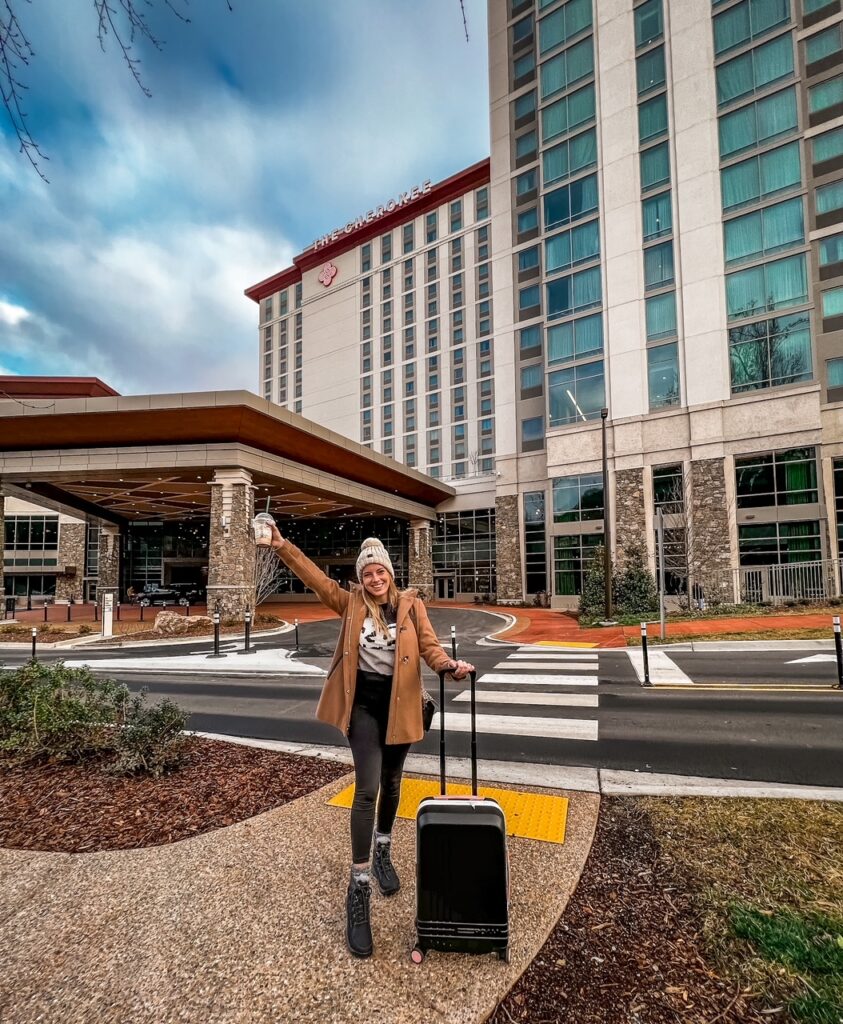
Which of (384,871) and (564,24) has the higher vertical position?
(564,24)

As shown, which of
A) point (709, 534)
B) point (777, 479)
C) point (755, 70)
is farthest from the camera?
Answer: point (755, 70)

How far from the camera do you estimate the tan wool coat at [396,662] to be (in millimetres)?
2879

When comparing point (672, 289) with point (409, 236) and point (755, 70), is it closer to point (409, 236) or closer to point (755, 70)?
point (755, 70)

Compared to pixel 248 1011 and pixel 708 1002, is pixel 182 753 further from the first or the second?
pixel 708 1002

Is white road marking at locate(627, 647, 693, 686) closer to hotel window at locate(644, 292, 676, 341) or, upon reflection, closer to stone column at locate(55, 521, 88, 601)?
hotel window at locate(644, 292, 676, 341)

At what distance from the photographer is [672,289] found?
26.6 metres

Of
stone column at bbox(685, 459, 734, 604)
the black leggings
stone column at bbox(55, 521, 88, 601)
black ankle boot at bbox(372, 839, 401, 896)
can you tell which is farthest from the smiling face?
stone column at bbox(55, 521, 88, 601)

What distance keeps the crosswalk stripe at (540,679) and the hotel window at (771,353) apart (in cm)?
2080

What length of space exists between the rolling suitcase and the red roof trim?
57.1 meters

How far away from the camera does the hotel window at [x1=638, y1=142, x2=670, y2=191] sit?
88.9 ft

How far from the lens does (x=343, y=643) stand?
9.84 feet

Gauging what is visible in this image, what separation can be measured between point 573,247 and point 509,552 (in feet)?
58.5

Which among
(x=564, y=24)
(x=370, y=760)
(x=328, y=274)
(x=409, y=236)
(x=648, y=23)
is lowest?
(x=370, y=760)

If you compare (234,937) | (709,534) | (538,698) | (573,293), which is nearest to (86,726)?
(234,937)
